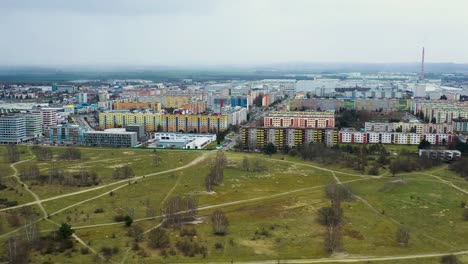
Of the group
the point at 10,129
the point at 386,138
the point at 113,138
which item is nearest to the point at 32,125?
the point at 10,129

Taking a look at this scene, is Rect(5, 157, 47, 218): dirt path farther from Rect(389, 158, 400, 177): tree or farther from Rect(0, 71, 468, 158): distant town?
Rect(389, 158, 400, 177): tree

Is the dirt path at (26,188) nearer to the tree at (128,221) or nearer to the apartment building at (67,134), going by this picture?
the tree at (128,221)

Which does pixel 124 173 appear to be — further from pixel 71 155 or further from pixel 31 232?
pixel 31 232

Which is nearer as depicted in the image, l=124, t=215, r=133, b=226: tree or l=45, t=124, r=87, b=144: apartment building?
l=124, t=215, r=133, b=226: tree

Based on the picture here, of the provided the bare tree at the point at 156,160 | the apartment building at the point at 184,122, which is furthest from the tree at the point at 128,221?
the apartment building at the point at 184,122

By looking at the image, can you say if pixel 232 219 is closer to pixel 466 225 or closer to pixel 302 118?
pixel 466 225

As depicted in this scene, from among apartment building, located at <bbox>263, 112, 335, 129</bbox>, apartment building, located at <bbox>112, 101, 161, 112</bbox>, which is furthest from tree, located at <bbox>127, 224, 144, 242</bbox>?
apartment building, located at <bbox>112, 101, 161, 112</bbox>
